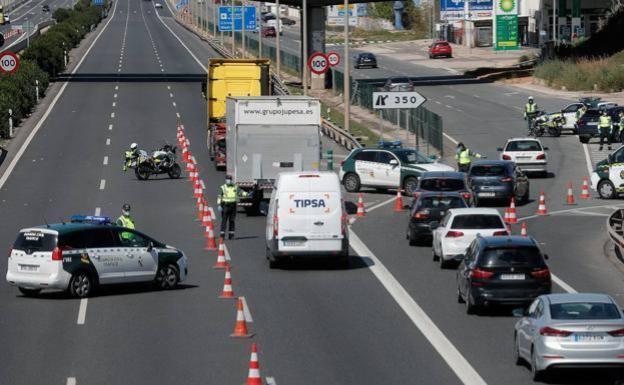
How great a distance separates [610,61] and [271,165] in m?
55.3

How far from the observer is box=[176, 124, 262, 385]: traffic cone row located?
17156 millimetres

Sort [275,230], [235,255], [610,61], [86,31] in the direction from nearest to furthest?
[275,230] < [235,255] < [610,61] < [86,31]

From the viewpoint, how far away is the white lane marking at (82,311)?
2430 centimetres

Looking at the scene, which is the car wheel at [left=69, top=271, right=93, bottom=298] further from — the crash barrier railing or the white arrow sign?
the crash barrier railing

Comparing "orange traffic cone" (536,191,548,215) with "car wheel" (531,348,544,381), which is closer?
"car wheel" (531,348,544,381)

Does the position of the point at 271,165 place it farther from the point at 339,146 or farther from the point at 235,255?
the point at 339,146

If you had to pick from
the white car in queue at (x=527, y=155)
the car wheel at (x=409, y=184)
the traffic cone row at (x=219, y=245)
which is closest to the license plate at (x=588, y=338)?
the traffic cone row at (x=219, y=245)

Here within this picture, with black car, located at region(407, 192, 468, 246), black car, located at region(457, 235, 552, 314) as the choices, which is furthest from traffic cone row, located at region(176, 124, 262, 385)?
black car, located at region(407, 192, 468, 246)

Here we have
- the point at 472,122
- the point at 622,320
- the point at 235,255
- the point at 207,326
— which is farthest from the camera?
the point at 472,122

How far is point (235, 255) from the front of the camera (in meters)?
33.2

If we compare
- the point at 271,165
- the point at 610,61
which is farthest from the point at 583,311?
the point at 610,61

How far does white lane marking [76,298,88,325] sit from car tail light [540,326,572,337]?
29.8 feet

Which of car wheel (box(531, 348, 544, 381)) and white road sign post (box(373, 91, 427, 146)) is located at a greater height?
white road sign post (box(373, 91, 427, 146))

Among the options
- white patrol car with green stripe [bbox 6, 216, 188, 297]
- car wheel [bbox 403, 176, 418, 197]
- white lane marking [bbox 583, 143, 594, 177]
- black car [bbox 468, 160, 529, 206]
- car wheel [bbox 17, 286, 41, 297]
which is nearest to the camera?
white patrol car with green stripe [bbox 6, 216, 188, 297]
